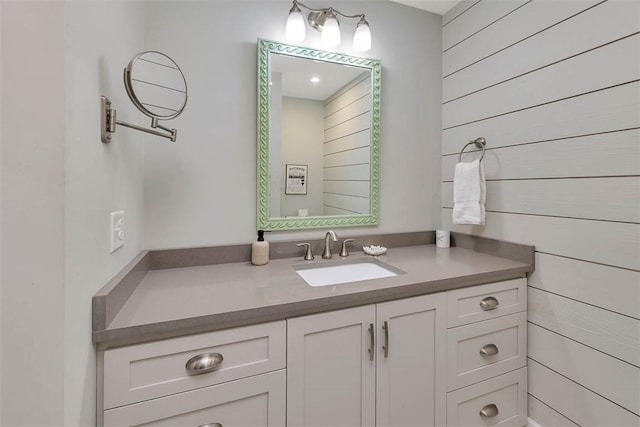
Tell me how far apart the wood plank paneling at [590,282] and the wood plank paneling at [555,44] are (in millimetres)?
856

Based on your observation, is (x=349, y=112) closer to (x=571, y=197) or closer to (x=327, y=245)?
(x=327, y=245)

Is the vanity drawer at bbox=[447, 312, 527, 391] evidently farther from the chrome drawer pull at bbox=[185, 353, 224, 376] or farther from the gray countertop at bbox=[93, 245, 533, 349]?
the chrome drawer pull at bbox=[185, 353, 224, 376]

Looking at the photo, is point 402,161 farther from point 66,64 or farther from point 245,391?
point 66,64

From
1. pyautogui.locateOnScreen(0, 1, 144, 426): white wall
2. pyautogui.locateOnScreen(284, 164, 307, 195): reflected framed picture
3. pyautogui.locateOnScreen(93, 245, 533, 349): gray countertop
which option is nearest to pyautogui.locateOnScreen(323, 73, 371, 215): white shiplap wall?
pyautogui.locateOnScreen(284, 164, 307, 195): reflected framed picture

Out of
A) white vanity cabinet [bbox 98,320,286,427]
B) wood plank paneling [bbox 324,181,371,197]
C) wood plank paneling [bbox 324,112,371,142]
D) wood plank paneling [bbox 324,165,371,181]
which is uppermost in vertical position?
wood plank paneling [bbox 324,112,371,142]

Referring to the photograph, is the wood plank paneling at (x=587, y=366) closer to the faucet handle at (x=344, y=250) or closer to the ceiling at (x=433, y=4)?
the faucet handle at (x=344, y=250)

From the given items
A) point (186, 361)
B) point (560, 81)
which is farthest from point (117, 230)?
point (560, 81)

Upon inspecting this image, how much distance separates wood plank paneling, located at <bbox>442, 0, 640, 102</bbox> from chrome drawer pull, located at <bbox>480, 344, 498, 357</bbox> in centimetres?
127

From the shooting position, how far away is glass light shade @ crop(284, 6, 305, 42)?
1.42 m

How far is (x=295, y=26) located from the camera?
143cm

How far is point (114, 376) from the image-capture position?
790 millimetres

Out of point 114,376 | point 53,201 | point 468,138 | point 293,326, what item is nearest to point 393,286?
point 293,326

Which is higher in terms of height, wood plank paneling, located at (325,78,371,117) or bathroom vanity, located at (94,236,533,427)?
wood plank paneling, located at (325,78,371,117)

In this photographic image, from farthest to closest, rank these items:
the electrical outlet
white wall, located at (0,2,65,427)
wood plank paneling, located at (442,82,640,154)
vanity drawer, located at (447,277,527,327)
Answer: vanity drawer, located at (447,277,527,327) → wood plank paneling, located at (442,82,640,154) → the electrical outlet → white wall, located at (0,2,65,427)
